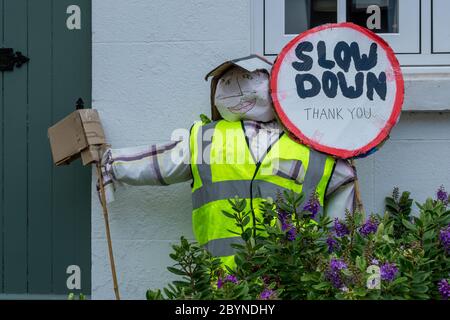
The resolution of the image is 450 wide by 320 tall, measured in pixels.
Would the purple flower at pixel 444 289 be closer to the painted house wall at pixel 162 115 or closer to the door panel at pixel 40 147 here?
the painted house wall at pixel 162 115

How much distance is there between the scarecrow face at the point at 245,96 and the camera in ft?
13.0

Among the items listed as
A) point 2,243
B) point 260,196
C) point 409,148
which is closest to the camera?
point 260,196

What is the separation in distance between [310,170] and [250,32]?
87 cm

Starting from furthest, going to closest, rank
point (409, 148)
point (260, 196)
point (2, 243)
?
point (2, 243) < point (409, 148) < point (260, 196)

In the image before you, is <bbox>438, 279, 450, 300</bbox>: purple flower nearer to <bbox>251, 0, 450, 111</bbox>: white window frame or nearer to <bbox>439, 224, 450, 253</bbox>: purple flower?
<bbox>439, 224, 450, 253</bbox>: purple flower

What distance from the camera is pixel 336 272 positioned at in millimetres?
2732

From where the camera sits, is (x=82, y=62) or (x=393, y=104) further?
(x=82, y=62)

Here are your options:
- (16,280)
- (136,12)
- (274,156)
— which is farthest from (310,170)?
(16,280)

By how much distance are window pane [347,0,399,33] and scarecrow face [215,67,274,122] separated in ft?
2.45

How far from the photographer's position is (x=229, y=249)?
3.85 meters

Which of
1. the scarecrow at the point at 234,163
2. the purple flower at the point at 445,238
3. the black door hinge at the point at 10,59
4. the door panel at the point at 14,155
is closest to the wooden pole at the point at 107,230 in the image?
the scarecrow at the point at 234,163

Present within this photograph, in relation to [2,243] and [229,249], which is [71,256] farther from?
[229,249]

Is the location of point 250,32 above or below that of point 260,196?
above

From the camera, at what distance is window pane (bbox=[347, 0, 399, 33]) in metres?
4.42
